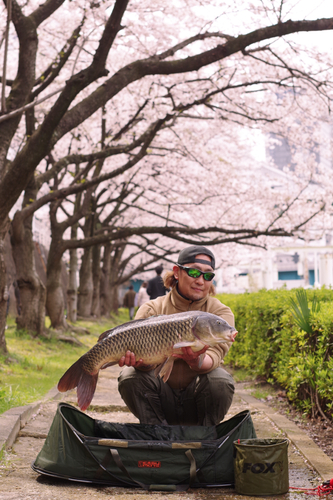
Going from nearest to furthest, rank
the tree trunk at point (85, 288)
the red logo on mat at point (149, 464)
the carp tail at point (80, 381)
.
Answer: the red logo on mat at point (149, 464)
the carp tail at point (80, 381)
the tree trunk at point (85, 288)

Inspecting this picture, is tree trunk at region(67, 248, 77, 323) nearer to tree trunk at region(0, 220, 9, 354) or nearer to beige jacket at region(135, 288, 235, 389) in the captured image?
tree trunk at region(0, 220, 9, 354)

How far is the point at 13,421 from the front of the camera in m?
4.58

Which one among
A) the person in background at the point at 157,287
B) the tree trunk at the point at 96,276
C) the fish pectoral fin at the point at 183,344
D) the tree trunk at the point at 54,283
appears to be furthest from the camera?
the tree trunk at the point at 96,276

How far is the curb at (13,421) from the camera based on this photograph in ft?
13.6

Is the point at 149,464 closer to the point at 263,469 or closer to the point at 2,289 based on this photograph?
the point at 263,469

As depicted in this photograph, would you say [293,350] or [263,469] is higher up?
[293,350]

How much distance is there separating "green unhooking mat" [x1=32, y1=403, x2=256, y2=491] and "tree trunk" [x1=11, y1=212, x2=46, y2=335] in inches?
330

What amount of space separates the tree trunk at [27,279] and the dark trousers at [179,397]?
7.99 metres

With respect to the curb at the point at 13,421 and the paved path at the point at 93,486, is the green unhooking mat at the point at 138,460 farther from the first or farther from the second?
the curb at the point at 13,421

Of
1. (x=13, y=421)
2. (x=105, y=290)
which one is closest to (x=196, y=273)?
(x=13, y=421)

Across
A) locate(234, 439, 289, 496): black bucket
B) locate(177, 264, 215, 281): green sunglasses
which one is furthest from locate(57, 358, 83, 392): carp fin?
locate(234, 439, 289, 496): black bucket

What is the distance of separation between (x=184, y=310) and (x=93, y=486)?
1.44 m

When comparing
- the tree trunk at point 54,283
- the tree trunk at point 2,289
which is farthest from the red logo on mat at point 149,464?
the tree trunk at point 54,283

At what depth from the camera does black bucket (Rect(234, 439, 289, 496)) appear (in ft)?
10.7
